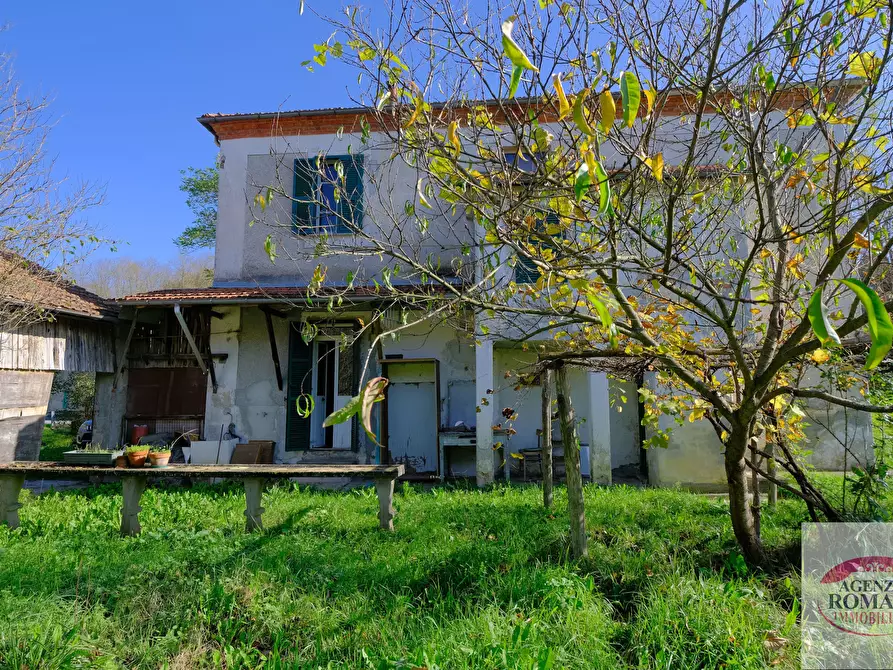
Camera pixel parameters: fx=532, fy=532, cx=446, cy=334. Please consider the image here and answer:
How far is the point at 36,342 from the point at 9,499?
3764 millimetres

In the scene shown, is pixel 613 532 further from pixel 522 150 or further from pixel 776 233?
pixel 522 150

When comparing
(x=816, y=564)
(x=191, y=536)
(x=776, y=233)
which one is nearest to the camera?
(x=776, y=233)

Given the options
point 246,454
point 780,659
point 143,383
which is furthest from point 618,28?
point 143,383

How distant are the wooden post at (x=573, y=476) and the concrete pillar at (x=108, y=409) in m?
8.71

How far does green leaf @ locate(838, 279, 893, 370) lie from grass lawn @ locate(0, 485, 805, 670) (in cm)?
216

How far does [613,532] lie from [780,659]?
209 centimetres

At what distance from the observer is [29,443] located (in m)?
8.63

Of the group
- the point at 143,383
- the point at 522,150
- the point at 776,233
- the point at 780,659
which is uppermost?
the point at 522,150

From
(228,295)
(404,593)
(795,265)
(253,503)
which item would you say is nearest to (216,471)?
(253,503)

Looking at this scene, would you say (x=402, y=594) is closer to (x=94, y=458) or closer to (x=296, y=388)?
(x=94, y=458)

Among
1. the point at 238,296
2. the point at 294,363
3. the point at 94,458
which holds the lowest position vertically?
the point at 94,458

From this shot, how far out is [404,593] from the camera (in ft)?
12.4
